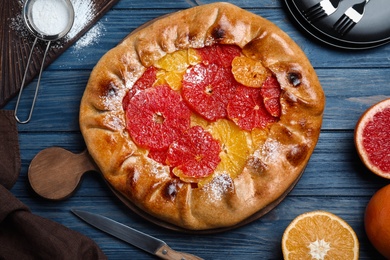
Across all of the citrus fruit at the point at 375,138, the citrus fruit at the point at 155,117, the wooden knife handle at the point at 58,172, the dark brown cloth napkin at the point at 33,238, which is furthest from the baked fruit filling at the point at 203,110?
the dark brown cloth napkin at the point at 33,238

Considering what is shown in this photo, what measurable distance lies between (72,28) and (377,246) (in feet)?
6.56

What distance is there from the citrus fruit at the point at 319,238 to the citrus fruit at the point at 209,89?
2.27 ft

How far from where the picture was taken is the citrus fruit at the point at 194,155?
10.1 ft

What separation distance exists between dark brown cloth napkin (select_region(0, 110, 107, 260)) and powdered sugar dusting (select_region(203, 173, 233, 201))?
65 cm

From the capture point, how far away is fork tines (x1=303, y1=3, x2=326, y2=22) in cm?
325

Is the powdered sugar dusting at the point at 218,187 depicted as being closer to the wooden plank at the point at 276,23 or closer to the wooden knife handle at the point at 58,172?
the wooden knife handle at the point at 58,172

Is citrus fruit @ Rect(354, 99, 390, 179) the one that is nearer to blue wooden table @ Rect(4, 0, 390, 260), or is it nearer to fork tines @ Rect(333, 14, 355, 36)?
blue wooden table @ Rect(4, 0, 390, 260)

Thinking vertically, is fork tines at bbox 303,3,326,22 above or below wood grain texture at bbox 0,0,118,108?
above

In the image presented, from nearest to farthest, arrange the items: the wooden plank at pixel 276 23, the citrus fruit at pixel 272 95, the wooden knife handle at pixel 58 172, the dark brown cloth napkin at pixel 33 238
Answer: the dark brown cloth napkin at pixel 33 238
the citrus fruit at pixel 272 95
the wooden knife handle at pixel 58 172
the wooden plank at pixel 276 23

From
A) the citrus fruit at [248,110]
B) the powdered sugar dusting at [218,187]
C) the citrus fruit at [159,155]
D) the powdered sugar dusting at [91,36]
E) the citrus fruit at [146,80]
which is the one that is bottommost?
the powdered sugar dusting at [218,187]

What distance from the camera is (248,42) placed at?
10.3 ft

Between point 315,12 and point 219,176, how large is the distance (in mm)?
1027

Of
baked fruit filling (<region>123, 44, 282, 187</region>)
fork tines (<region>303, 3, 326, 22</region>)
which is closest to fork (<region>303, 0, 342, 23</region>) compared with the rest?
Result: fork tines (<region>303, 3, 326, 22</region>)

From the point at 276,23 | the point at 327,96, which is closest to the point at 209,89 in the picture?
the point at 276,23
